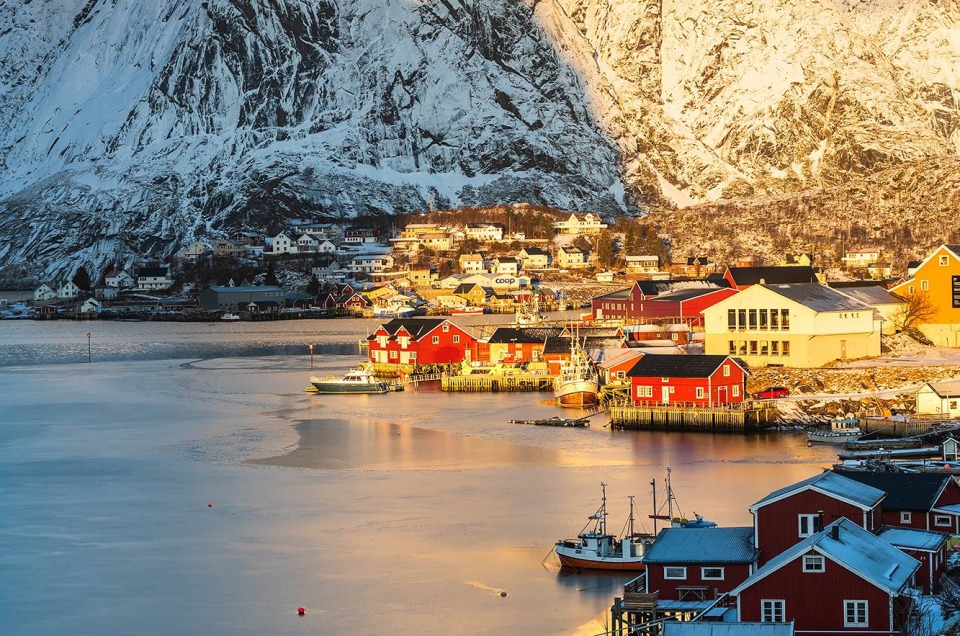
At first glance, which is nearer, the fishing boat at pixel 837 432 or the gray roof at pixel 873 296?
the fishing boat at pixel 837 432

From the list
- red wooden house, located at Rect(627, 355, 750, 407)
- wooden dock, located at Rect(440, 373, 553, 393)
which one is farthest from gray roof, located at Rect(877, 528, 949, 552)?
wooden dock, located at Rect(440, 373, 553, 393)

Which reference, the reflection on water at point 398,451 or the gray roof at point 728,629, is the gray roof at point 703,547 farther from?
the reflection on water at point 398,451

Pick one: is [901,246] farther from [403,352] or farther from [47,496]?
[47,496]

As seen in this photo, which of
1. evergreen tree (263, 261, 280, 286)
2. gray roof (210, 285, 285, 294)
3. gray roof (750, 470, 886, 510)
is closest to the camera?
gray roof (750, 470, 886, 510)

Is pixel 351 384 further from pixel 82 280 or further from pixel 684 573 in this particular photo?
pixel 82 280

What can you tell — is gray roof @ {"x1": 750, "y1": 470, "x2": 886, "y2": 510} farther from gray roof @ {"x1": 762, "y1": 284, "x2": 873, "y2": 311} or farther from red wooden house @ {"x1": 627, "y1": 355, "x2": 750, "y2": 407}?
gray roof @ {"x1": 762, "y1": 284, "x2": 873, "y2": 311}

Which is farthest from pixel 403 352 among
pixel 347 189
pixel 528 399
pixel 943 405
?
pixel 347 189

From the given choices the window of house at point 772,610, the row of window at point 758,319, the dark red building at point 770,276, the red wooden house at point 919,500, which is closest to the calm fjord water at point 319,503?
the window of house at point 772,610
